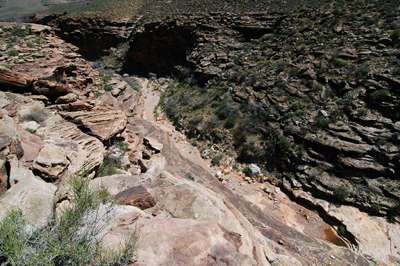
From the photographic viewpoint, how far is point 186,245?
3098mm

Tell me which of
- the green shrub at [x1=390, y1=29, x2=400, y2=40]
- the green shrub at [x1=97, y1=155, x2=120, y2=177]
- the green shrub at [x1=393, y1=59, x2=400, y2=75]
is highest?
the green shrub at [x1=390, y1=29, x2=400, y2=40]

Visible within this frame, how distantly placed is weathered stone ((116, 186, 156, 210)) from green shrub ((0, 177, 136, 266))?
4.84ft

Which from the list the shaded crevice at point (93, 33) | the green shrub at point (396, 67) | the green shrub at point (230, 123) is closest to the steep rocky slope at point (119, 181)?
the green shrub at point (230, 123)

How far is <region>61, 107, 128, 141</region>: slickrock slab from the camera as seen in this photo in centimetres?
830

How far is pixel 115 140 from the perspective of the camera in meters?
9.37

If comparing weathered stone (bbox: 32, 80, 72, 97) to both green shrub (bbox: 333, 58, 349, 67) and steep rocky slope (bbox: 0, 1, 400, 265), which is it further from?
green shrub (bbox: 333, 58, 349, 67)

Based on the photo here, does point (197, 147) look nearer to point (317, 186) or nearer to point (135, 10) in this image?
point (317, 186)

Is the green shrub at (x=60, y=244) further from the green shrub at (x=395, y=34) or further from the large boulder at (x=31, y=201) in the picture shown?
the green shrub at (x=395, y=34)

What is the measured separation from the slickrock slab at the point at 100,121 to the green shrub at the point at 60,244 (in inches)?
240

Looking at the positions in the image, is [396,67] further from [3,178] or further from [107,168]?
[3,178]

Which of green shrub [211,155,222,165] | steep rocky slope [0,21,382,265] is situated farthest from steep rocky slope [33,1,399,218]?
steep rocky slope [0,21,382,265]

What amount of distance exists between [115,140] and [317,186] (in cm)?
1106

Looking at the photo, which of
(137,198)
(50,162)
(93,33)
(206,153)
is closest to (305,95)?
(206,153)

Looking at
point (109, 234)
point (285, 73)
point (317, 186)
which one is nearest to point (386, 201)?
point (317, 186)
